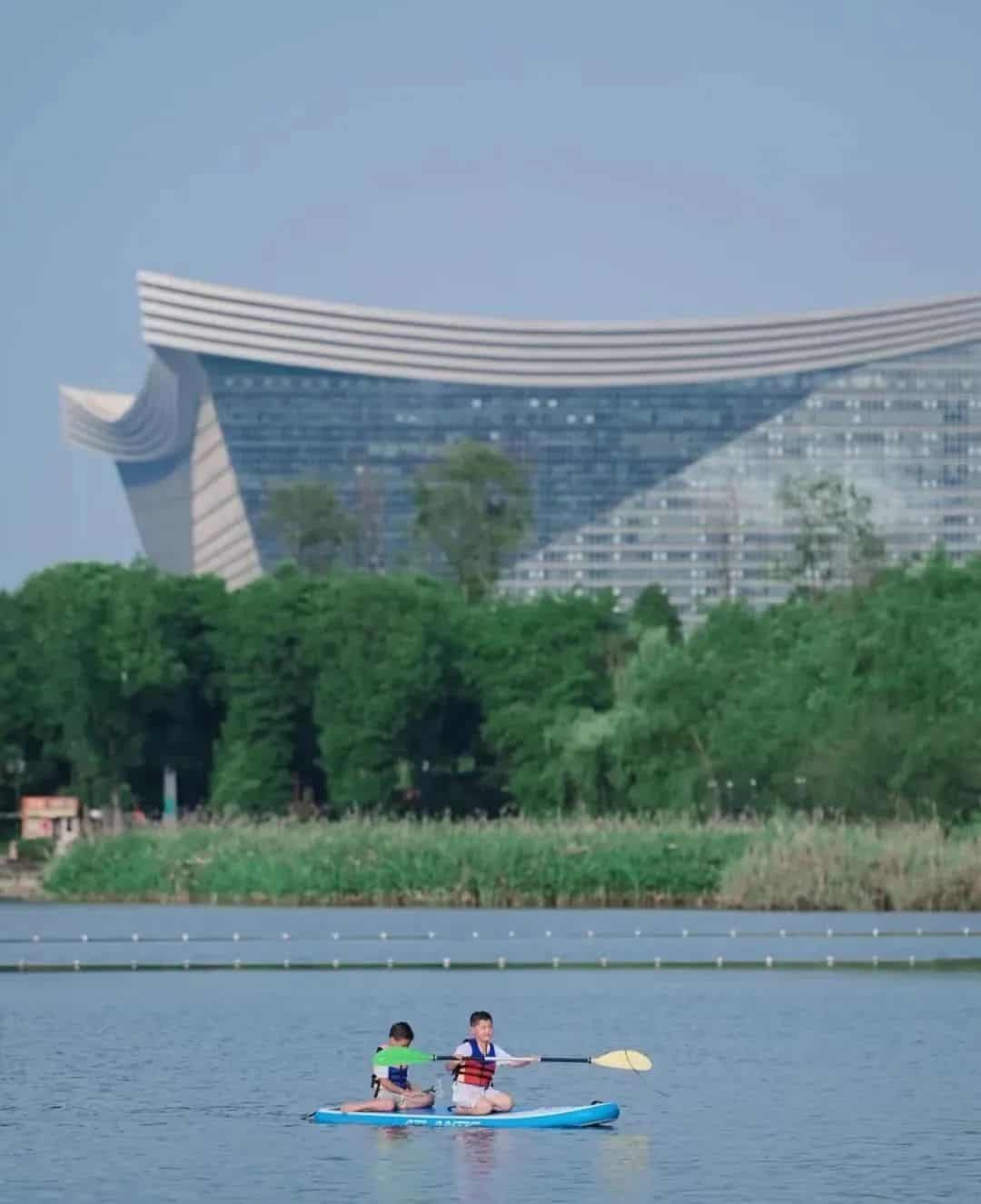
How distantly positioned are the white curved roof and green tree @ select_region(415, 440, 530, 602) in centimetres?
7201

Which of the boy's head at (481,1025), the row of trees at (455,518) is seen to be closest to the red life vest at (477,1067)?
the boy's head at (481,1025)

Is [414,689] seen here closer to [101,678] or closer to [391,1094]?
[101,678]

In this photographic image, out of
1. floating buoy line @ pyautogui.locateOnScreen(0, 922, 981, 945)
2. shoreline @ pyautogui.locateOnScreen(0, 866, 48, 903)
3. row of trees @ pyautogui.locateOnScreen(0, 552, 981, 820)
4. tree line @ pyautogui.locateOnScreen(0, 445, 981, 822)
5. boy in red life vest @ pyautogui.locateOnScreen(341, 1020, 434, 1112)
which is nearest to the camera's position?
boy in red life vest @ pyautogui.locateOnScreen(341, 1020, 434, 1112)

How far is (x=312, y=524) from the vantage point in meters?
127

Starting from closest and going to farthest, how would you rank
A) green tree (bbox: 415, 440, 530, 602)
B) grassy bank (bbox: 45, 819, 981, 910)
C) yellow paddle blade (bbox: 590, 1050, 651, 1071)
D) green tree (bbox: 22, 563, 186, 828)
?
yellow paddle blade (bbox: 590, 1050, 651, 1071) < grassy bank (bbox: 45, 819, 981, 910) < green tree (bbox: 22, 563, 186, 828) < green tree (bbox: 415, 440, 530, 602)

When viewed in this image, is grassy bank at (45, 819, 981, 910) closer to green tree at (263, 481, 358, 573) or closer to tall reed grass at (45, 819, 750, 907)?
tall reed grass at (45, 819, 750, 907)

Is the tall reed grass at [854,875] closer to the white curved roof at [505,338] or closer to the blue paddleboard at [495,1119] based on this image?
the blue paddleboard at [495,1119]

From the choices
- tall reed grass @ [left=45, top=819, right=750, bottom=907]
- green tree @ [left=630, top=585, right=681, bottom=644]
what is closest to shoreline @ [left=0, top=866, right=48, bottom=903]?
tall reed grass @ [left=45, top=819, right=750, bottom=907]

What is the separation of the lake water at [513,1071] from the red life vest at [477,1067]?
1.48ft

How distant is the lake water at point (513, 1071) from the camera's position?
2245 cm

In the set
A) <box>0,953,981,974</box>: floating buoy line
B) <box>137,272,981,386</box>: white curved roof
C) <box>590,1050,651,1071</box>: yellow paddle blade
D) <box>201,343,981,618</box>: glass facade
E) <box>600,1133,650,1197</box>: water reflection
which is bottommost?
<box>600,1133,650,1197</box>: water reflection

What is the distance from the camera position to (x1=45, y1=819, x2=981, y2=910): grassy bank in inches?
2010

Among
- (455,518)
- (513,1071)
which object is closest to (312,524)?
(455,518)

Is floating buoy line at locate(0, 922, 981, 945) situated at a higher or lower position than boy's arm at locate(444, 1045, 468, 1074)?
lower
